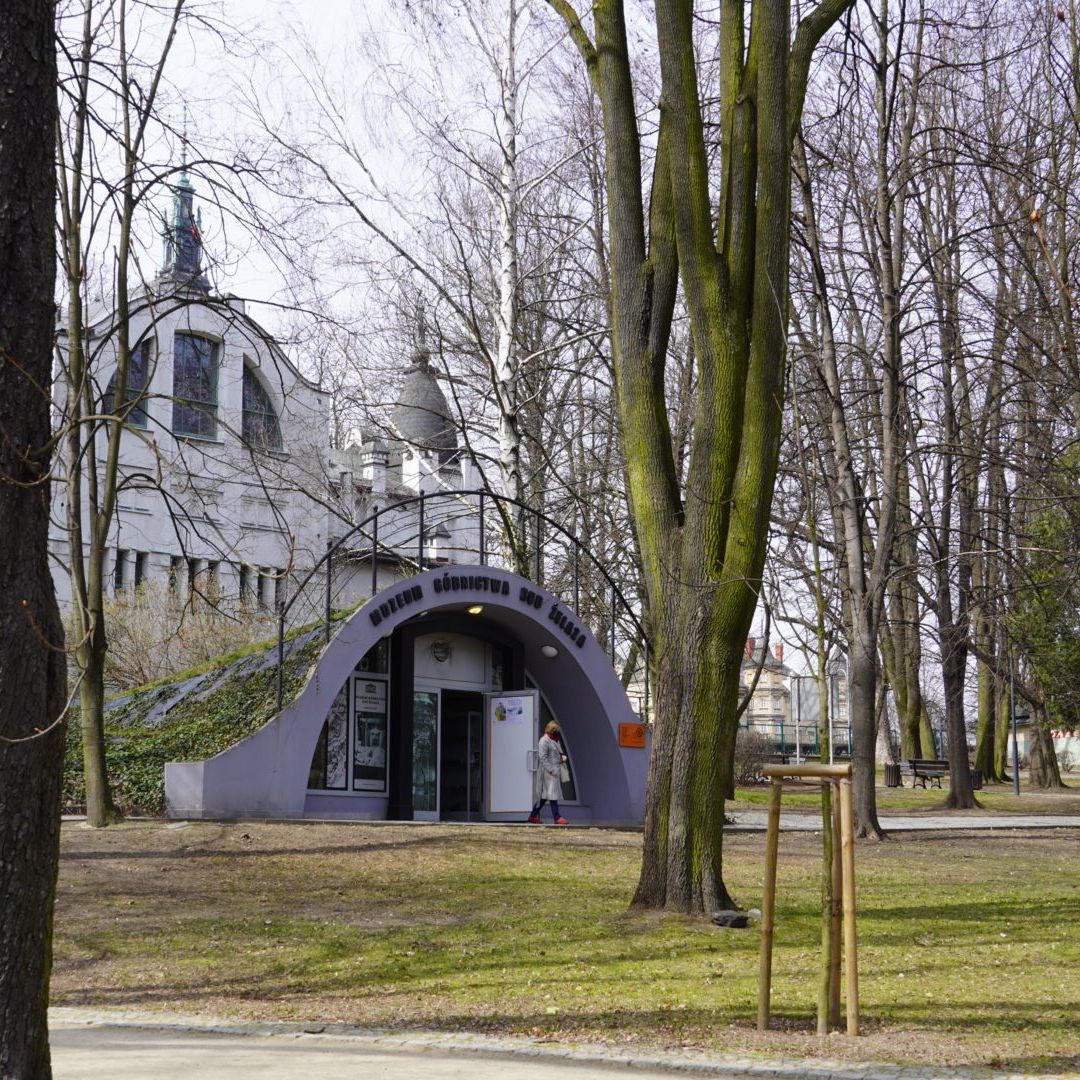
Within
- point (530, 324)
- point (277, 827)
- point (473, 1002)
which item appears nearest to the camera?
point (473, 1002)

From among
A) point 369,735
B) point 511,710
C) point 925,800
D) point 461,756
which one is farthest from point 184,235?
point 925,800

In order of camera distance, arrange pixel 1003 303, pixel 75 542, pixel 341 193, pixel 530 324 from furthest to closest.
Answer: pixel 530 324
pixel 341 193
pixel 1003 303
pixel 75 542

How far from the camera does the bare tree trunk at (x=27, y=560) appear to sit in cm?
504

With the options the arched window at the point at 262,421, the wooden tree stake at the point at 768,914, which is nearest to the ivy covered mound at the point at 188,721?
the arched window at the point at 262,421

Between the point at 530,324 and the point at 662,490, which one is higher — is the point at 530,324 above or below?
above

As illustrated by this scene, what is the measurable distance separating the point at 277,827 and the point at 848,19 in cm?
1187

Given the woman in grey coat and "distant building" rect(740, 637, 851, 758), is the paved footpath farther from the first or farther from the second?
"distant building" rect(740, 637, 851, 758)

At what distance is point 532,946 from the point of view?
1039 centimetres

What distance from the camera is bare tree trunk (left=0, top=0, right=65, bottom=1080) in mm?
5035

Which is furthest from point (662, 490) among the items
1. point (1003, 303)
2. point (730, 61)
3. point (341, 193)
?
point (341, 193)

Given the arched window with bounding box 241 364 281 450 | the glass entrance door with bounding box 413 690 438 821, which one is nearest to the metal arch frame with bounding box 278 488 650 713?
the arched window with bounding box 241 364 281 450

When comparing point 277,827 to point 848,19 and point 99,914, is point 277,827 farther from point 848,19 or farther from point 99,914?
point 848,19

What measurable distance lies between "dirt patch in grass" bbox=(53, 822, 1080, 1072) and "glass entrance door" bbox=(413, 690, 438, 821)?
660 cm

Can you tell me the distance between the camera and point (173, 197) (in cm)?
1048
